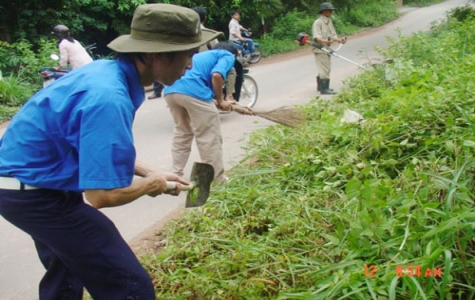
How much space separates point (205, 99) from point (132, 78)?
2596 mm

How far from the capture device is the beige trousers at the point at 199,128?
4.90 metres

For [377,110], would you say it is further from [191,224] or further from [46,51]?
[46,51]

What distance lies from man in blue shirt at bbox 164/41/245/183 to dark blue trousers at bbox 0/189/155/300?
101 inches

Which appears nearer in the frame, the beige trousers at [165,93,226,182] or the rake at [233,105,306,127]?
the beige trousers at [165,93,226,182]

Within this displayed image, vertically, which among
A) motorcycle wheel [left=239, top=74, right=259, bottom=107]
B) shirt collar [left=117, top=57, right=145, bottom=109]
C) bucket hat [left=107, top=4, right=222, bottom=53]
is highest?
bucket hat [left=107, top=4, right=222, bottom=53]

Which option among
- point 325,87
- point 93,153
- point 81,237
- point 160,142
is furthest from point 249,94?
point 93,153

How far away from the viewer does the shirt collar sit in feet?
7.52

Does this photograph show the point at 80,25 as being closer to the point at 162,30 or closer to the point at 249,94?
the point at 249,94

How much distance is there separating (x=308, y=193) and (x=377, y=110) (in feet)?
5.32

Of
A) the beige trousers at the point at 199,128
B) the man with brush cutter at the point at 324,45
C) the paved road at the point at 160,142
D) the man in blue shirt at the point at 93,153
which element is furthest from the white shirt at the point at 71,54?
the man in blue shirt at the point at 93,153

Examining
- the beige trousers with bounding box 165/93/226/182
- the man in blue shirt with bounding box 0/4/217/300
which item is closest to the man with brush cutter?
the beige trousers with bounding box 165/93/226/182

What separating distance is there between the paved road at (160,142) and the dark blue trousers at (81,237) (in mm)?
1372

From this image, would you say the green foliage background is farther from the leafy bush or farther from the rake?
the rake

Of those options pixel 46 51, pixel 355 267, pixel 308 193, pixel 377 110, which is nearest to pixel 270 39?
pixel 46 51
